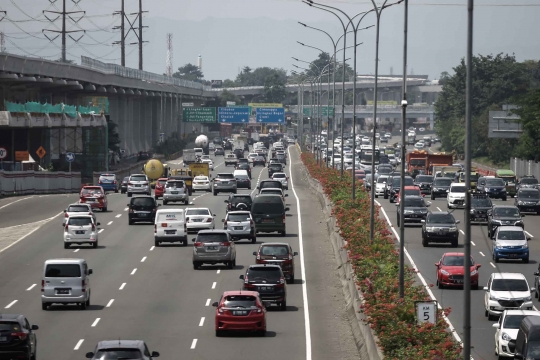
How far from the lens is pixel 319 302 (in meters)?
36.8

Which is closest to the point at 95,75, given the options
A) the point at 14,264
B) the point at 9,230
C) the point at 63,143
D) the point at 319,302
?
the point at 63,143

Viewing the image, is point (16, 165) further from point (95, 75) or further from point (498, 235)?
point (498, 235)

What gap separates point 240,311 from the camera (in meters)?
29.5

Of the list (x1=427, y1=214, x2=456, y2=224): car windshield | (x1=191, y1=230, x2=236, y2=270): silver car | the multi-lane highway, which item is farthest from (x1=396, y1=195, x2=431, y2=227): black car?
(x1=191, y1=230, x2=236, y2=270): silver car

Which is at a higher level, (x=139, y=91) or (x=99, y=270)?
(x=139, y=91)

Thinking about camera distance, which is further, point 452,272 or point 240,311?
point 452,272

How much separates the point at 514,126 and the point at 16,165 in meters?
48.5

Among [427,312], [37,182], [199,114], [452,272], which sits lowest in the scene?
[452,272]

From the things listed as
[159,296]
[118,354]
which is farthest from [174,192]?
[118,354]

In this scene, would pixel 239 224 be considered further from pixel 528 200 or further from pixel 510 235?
pixel 528 200

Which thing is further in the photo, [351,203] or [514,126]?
[514,126]

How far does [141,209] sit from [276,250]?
20745 millimetres

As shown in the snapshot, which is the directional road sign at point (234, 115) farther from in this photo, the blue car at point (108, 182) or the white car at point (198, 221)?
the white car at point (198, 221)

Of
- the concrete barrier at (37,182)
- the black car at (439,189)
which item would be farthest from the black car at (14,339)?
the black car at (439,189)
